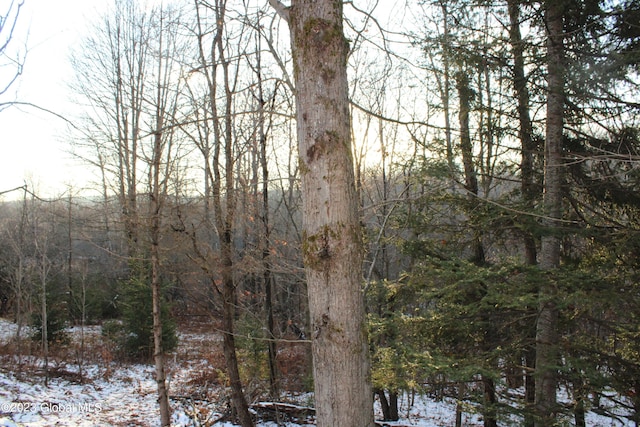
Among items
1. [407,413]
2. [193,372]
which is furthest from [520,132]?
[193,372]

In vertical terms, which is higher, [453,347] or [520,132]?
[520,132]

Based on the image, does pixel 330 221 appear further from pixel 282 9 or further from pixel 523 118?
pixel 523 118

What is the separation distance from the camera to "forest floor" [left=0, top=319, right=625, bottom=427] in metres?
7.63

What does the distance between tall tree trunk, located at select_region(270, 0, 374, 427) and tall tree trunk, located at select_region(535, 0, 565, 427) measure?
378cm

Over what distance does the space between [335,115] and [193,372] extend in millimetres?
11694

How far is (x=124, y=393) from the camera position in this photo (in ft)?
32.9

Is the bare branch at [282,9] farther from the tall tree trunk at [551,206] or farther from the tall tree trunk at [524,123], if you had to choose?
the tall tree trunk at [524,123]

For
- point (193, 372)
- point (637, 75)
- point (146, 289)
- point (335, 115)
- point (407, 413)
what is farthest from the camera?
point (146, 289)

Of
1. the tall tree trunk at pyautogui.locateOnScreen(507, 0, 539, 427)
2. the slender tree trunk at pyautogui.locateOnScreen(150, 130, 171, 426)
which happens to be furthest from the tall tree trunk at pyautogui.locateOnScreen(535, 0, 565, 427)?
the slender tree trunk at pyautogui.locateOnScreen(150, 130, 171, 426)

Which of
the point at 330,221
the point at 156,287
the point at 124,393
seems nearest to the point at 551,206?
the point at 330,221

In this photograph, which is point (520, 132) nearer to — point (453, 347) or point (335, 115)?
point (453, 347)

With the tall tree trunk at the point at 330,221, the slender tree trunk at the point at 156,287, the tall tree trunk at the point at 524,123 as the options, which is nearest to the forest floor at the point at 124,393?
the slender tree trunk at the point at 156,287

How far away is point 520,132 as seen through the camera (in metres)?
5.78

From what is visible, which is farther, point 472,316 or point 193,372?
point 193,372
